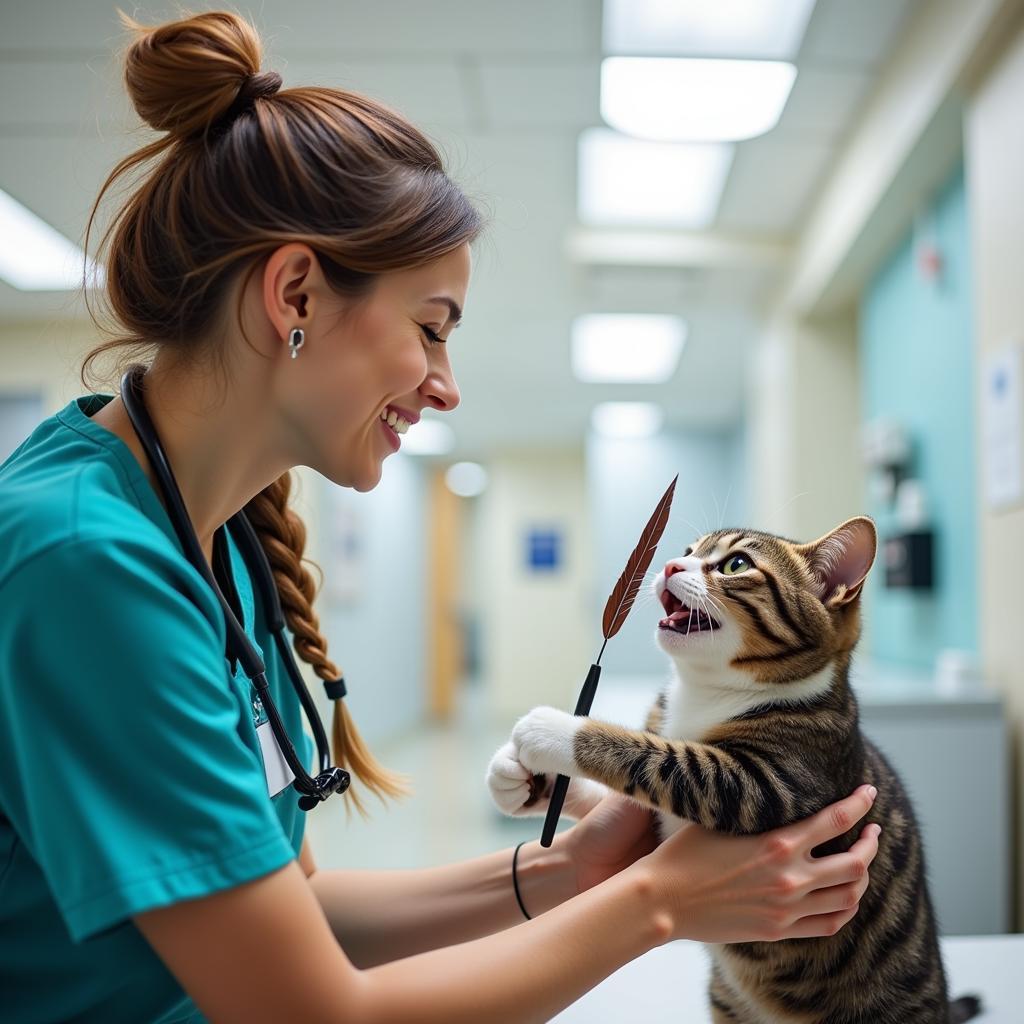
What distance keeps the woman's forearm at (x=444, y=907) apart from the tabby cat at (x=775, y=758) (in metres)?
0.12

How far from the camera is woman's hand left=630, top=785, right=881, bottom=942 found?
827 mm

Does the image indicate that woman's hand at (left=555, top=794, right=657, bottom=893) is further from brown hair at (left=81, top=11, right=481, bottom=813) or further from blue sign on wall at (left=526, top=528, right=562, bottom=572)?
blue sign on wall at (left=526, top=528, right=562, bottom=572)

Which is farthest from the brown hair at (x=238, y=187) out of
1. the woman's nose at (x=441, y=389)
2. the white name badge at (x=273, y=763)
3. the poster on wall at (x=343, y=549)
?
the poster on wall at (x=343, y=549)

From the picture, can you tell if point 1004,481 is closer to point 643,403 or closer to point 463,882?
point 463,882

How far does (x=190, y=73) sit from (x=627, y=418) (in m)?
6.92

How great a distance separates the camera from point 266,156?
→ 85 cm

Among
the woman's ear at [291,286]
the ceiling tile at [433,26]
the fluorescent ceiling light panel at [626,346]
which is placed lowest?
the woman's ear at [291,286]

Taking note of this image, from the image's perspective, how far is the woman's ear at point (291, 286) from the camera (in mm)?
840

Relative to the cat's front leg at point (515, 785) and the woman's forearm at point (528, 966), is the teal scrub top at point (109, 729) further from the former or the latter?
the cat's front leg at point (515, 785)

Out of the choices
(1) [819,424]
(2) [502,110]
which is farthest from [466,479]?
(2) [502,110]

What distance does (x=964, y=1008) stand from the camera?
3.36 ft

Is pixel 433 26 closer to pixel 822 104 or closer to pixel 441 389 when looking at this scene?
pixel 822 104

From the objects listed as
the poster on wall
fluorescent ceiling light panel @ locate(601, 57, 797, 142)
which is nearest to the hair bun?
fluorescent ceiling light panel @ locate(601, 57, 797, 142)

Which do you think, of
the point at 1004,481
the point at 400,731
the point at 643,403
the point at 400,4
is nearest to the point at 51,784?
the point at 1004,481
